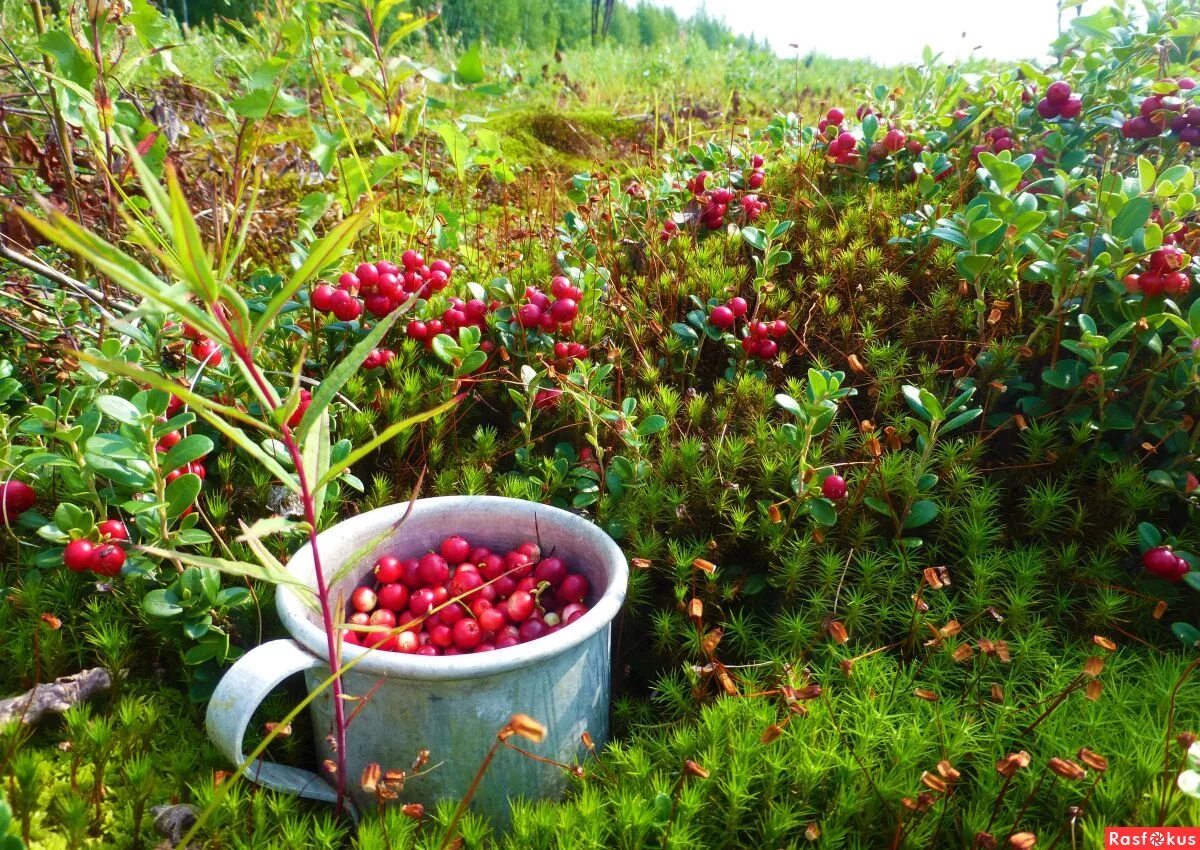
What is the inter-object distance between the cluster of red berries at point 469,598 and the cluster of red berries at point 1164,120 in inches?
89.6

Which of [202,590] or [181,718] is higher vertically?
[202,590]

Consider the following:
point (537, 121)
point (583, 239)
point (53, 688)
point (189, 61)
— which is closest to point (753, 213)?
point (583, 239)

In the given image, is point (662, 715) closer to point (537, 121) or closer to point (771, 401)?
point (771, 401)

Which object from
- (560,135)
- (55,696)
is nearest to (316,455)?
(55,696)

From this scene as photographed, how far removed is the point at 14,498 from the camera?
5.92ft

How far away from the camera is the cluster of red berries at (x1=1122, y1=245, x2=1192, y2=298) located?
188 centimetres

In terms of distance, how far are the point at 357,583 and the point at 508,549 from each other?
0.35m

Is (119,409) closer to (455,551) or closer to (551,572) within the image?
(455,551)

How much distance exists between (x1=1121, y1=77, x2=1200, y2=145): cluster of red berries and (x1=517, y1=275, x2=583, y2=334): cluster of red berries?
184 centimetres

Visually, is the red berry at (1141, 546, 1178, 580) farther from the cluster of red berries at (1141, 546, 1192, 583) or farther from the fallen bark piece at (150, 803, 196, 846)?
the fallen bark piece at (150, 803, 196, 846)

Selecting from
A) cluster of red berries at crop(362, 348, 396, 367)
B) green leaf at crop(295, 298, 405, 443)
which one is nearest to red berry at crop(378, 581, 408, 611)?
green leaf at crop(295, 298, 405, 443)

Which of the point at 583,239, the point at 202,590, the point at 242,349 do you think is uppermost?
the point at 242,349

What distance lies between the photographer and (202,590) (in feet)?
5.40

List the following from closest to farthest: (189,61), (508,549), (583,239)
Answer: (508,549), (583,239), (189,61)
